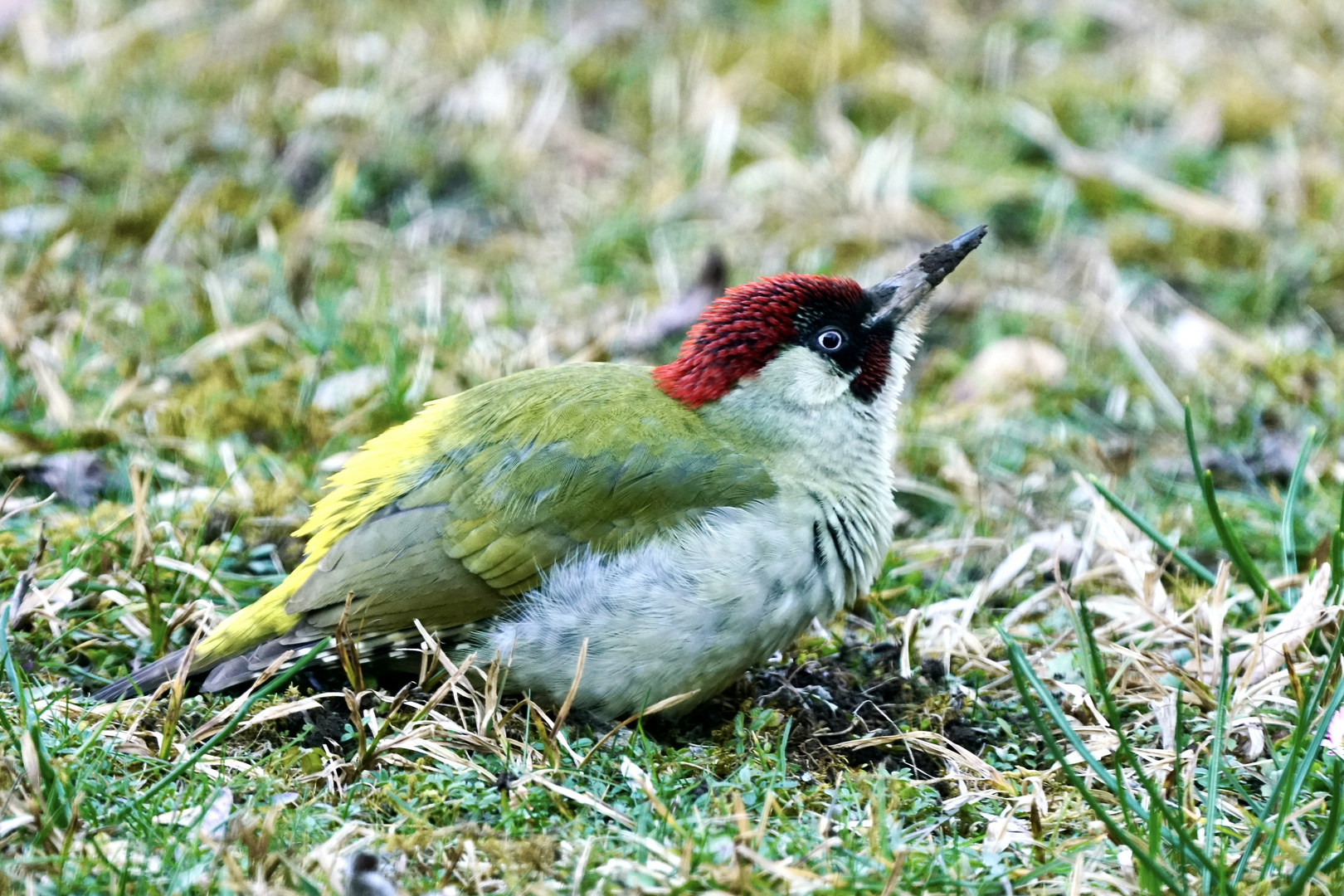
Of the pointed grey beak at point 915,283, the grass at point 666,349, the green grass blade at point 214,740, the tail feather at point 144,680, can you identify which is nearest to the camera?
the green grass blade at point 214,740

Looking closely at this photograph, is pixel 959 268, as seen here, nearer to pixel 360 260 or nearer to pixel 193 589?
pixel 360 260

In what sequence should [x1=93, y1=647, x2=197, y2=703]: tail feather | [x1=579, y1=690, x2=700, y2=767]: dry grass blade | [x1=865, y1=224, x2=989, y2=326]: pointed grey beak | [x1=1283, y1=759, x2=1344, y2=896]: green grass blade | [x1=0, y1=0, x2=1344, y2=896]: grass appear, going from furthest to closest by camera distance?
[x1=865, y1=224, x2=989, y2=326]: pointed grey beak < [x1=93, y1=647, x2=197, y2=703]: tail feather < [x1=579, y1=690, x2=700, y2=767]: dry grass blade < [x1=0, y1=0, x2=1344, y2=896]: grass < [x1=1283, y1=759, x2=1344, y2=896]: green grass blade

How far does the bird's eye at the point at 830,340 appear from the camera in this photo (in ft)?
12.4

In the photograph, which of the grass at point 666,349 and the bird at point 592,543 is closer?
the grass at point 666,349

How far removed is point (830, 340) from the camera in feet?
12.5

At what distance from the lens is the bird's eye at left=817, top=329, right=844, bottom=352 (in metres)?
3.79

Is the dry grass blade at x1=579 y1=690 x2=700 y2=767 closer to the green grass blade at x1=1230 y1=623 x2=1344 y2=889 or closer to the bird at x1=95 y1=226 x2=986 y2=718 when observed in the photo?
the bird at x1=95 y1=226 x2=986 y2=718

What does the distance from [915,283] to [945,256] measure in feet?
0.41

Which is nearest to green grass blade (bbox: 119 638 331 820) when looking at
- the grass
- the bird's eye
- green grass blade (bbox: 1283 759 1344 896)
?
the grass

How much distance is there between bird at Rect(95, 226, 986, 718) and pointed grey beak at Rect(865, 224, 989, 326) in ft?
1.32

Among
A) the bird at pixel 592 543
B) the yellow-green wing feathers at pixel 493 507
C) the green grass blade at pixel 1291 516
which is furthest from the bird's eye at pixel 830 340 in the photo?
the green grass blade at pixel 1291 516

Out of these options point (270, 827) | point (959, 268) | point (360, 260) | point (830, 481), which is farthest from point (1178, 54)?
point (270, 827)

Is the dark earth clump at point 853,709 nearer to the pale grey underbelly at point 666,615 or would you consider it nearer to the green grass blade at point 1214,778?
the pale grey underbelly at point 666,615

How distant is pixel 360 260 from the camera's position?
602 centimetres
